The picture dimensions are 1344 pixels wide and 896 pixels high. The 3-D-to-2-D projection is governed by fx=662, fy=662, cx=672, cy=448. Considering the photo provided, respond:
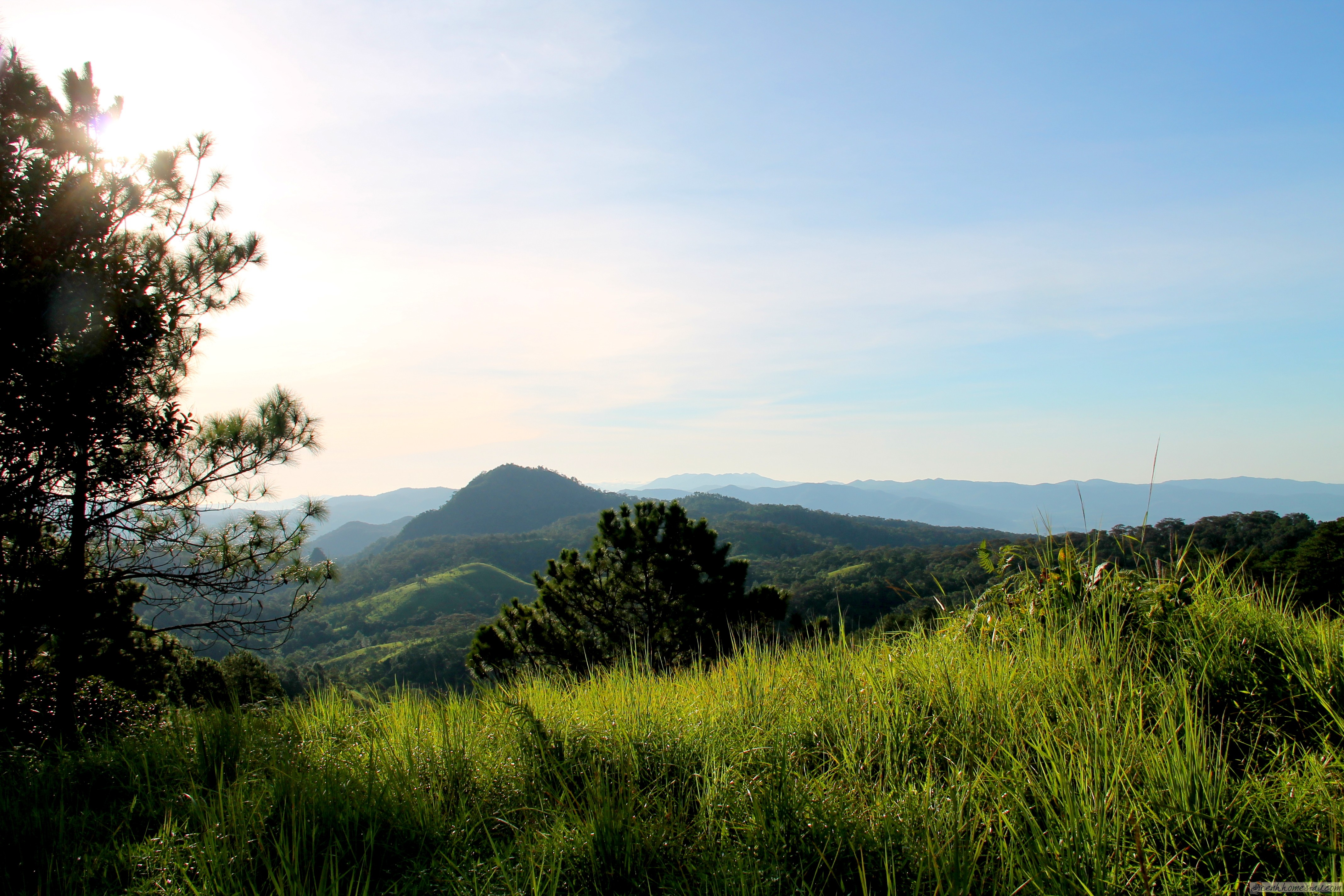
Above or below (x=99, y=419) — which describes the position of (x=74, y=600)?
below

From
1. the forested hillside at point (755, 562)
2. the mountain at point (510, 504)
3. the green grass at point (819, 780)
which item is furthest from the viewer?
the mountain at point (510, 504)

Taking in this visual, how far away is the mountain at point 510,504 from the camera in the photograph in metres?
170

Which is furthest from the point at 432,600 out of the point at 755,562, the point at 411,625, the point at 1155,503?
the point at 1155,503

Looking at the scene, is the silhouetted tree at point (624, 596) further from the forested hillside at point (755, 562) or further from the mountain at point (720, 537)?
the mountain at point (720, 537)

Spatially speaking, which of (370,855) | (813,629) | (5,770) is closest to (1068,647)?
(813,629)

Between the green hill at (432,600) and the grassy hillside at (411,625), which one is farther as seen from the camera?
the green hill at (432,600)

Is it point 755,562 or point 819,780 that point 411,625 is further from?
point 819,780

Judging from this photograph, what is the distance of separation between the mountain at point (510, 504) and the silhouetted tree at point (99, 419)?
507ft

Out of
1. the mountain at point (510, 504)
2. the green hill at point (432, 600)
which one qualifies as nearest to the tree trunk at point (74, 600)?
the green hill at point (432, 600)

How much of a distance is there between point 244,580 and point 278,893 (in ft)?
20.0

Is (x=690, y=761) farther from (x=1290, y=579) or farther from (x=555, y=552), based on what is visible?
(x=555, y=552)

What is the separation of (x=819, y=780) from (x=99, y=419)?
257 inches

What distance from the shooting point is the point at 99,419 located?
5711mm

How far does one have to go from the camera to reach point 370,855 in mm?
2516
